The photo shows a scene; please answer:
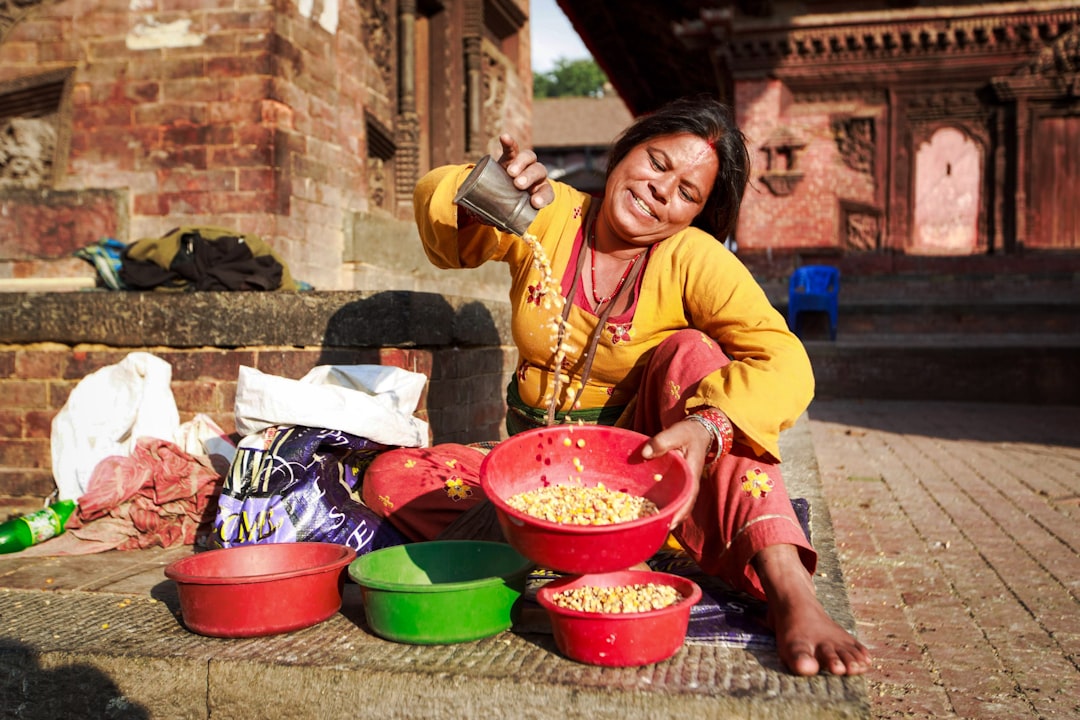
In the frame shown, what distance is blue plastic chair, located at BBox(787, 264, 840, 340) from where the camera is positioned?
12.2 m

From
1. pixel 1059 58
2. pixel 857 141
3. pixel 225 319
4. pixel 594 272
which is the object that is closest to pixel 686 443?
pixel 594 272

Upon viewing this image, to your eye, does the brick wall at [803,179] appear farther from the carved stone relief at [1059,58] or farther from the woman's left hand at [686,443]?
the woman's left hand at [686,443]

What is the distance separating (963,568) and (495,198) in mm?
2381

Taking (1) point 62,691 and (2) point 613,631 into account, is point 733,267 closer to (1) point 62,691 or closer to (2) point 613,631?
(2) point 613,631

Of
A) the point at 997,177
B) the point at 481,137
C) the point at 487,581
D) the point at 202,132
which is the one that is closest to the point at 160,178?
the point at 202,132

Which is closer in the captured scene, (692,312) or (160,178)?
(692,312)

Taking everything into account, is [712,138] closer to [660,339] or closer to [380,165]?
[660,339]

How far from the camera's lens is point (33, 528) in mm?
2898

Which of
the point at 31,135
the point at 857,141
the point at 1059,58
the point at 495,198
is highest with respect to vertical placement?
the point at 1059,58

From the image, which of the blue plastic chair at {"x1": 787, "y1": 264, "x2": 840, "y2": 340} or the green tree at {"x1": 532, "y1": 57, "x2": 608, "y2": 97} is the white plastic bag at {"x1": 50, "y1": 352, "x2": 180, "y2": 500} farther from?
the green tree at {"x1": 532, "y1": 57, "x2": 608, "y2": 97}

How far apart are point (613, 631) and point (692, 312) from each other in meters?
0.95

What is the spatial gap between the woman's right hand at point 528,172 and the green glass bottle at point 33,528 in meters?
1.97

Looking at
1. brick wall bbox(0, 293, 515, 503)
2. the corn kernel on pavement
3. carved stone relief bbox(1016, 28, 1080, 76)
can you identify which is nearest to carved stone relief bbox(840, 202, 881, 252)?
carved stone relief bbox(1016, 28, 1080, 76)

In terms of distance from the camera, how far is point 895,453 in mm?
A: 6145
